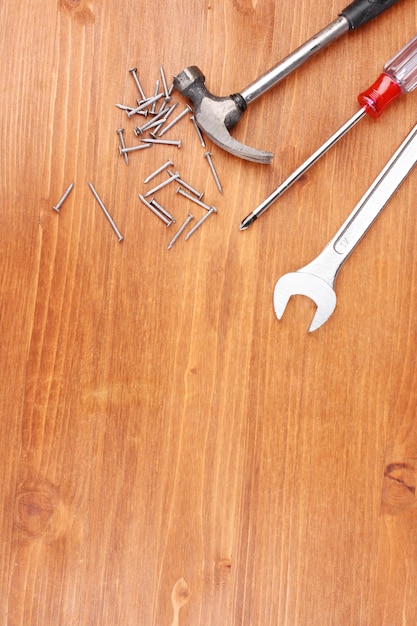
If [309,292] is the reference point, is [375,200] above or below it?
above

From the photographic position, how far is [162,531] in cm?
110

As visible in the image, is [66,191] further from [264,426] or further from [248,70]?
[264,426]

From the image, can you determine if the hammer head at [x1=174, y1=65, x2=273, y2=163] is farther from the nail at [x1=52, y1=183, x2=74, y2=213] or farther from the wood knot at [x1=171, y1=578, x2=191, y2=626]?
the wood knot at [x1=171, y1=578, x2=191, y2=626]

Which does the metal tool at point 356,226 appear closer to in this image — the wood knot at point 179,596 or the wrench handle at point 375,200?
the wrench handle at point 375,200

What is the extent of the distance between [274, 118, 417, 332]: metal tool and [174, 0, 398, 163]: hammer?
17 cm

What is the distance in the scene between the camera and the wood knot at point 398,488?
1.10 m

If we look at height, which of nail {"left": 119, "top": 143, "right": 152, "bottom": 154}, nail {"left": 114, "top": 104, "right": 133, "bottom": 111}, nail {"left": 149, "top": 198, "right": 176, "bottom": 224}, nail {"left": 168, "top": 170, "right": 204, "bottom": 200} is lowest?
nail {"left": 149, "top": 198, "right": 176, "bottom": 224}

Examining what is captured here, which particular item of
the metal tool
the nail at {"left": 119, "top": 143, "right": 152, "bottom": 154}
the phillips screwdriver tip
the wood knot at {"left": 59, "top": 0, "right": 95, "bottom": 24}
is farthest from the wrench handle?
the wood knot at {"left": 59, "top": 0, "right": 95, "bottom": 24}

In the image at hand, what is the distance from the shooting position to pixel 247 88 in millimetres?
1046

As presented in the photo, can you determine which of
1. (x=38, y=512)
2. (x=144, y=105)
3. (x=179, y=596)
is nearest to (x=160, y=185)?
(x=144, y=105)

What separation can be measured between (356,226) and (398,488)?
0.45 m

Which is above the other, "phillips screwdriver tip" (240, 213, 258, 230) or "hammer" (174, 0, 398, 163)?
"hammer" (174, 0, 398, 163)

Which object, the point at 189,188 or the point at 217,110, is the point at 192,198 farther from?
the point at 217,110

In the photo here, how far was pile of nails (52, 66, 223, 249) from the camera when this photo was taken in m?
1.08
